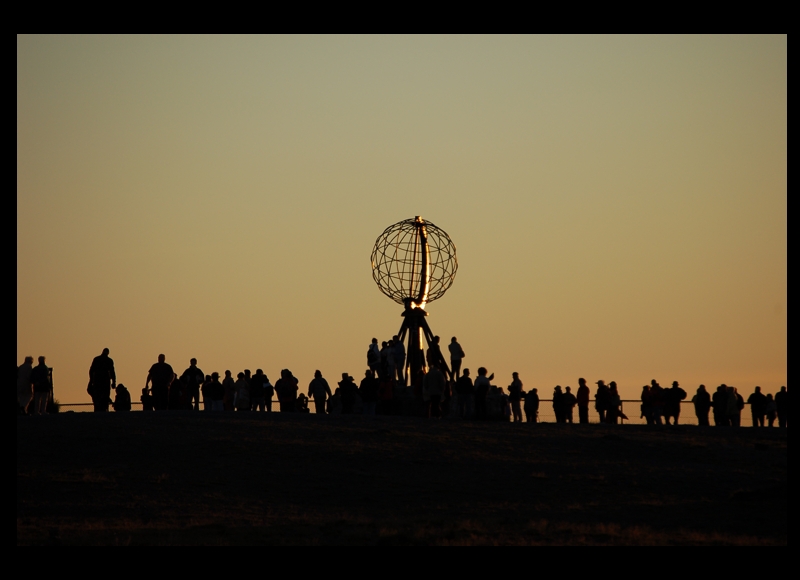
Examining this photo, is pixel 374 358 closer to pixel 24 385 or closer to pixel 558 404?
pixel 558 404

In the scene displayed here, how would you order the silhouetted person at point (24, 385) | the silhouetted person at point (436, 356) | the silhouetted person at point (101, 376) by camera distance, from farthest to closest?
1. the silhouetted person at point (436, 356)
2. the silhouetted person at point (101, 376)
3. the silhouetted person at point (24, 385)

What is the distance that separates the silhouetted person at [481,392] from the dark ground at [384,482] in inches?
33.5

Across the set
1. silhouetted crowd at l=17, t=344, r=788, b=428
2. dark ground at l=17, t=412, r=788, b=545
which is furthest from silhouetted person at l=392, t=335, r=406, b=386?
dark ground at l=17, t=412, r=788, b=545

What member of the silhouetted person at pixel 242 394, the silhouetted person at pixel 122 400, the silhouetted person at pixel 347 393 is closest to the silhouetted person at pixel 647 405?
the silhouetted person at pixel 347 393

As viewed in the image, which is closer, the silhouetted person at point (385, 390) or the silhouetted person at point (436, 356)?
Result: the silhouetted person at point (385, 390)

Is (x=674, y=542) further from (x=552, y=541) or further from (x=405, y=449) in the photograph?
(x=405, y=449)

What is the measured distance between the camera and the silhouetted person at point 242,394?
1120 inches

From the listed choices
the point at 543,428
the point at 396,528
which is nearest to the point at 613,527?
the point at 396,528

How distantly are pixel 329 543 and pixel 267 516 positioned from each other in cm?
279

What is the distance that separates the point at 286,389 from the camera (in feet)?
94.0

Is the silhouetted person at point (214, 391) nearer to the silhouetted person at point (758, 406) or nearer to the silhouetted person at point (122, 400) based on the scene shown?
the silhouetted person at point (122, 400)

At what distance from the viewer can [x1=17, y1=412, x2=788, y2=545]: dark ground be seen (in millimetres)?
16422

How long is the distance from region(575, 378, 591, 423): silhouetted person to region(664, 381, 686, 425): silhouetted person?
1975 millimetres

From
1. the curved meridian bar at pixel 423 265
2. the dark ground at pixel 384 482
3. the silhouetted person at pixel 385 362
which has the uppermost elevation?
the curved meridian bar at pixel 423 265
